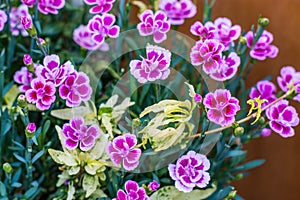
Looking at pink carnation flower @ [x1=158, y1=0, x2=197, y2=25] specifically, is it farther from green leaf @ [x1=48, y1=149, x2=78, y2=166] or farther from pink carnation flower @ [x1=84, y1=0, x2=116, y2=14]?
green leaf @ [x1=48, y1=149, x2=78, y2=166]

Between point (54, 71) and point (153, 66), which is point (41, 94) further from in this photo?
point (153, 66)

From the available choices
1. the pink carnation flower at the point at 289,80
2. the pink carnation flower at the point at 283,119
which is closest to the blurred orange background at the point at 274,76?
the pink carnation flower at the point at 289,80

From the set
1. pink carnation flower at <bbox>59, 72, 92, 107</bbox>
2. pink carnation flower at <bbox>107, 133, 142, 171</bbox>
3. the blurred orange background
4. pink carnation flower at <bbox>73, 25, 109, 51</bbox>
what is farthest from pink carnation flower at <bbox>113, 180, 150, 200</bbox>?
the blurred orange background

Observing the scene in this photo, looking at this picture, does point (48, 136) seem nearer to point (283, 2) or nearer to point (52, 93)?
point (52, 93)

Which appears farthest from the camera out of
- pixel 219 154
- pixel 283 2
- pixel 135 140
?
pixel 283 2

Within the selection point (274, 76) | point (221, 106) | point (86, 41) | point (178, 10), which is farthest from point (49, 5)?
point (274, 76)

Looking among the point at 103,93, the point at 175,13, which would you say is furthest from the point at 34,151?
the point at 175,13

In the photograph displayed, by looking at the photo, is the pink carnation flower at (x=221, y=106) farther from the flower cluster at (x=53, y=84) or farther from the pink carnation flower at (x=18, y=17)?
the pink carnation flower at (x=18, y=17)
